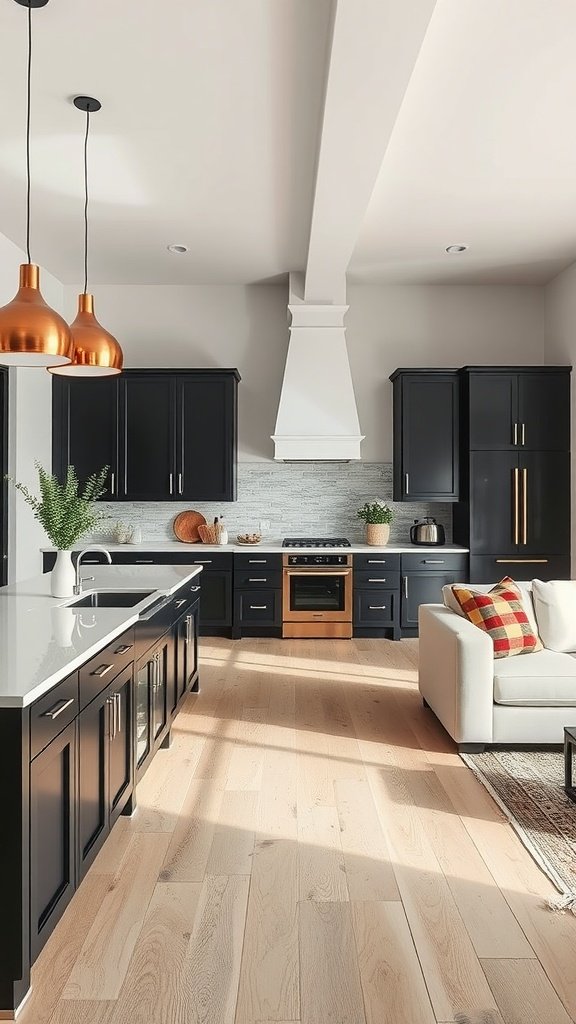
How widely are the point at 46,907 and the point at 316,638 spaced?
4726 millimetres

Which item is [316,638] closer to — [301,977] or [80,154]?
[80,154]

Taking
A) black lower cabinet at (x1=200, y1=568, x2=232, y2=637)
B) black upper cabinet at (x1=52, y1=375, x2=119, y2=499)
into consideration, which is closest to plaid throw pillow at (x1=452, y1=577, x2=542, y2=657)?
black lower cabinet at (x1=200, y1=568, x2=232, y2=637)

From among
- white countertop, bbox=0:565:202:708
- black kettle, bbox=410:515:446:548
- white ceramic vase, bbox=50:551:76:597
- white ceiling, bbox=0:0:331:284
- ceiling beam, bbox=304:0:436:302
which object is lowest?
white countertop, bbox=0:565:202:708

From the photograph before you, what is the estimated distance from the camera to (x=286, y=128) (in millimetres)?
3959

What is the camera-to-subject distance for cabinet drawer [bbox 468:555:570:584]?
6.55 m

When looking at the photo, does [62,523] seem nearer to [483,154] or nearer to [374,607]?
[483,154]

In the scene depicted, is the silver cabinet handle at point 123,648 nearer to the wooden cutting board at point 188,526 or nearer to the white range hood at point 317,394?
the white range hood at point 317,394

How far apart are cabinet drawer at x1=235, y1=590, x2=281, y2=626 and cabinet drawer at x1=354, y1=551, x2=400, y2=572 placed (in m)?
0.75

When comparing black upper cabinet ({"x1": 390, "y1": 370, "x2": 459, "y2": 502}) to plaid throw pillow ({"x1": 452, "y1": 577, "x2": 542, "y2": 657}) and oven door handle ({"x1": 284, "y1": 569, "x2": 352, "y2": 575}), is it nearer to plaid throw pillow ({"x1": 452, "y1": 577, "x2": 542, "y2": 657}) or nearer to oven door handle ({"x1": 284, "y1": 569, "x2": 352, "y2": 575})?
oven door handle ({"x1": 284, "y1": 569, "x2": 352, "y2": 575})

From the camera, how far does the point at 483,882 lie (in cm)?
255

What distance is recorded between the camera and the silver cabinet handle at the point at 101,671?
2439mm

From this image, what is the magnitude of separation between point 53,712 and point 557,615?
303 centimetres

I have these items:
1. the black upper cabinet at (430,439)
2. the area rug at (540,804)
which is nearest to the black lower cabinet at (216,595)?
the black upper cabinet at (430,439)

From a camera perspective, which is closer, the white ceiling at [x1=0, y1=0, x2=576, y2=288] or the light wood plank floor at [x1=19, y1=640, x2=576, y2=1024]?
the light wood plank floor at [x1=19, y1=640, x2=576, y2=1024]
